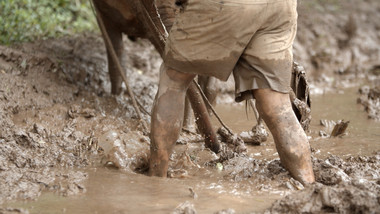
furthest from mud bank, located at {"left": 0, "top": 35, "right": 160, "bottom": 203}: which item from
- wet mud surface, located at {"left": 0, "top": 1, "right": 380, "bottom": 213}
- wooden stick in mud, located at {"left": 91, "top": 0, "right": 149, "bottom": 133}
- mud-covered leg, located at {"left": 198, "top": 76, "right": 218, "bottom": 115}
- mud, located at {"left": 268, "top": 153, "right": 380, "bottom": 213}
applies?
A: mud, located at {"left": 268, "top": 153, "right": 380, "bottom": 213}

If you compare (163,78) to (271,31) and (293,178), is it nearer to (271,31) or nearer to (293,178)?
(271,31)

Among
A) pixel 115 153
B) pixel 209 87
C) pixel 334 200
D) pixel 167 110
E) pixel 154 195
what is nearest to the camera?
pixel 334 200

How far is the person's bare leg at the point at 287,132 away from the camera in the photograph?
2.74 meters

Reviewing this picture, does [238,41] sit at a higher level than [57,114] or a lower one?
higher

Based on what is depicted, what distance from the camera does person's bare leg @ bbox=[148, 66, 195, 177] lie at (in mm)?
2854

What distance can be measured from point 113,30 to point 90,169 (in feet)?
6.98

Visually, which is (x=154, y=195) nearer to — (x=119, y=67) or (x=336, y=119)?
(x=119, y=67)

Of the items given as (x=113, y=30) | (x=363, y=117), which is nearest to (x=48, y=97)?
(x=113, y=30)

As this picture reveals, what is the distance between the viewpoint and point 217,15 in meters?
2.62

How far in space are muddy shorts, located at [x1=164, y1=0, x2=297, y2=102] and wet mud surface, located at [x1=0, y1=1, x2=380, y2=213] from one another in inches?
24.4

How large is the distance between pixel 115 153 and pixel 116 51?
2.07 m

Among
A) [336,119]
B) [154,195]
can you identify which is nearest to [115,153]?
[154,195]

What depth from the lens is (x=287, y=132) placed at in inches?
108

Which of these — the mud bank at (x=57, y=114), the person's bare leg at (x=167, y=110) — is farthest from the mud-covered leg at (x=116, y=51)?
the person's bare leg at (x=167, y=110)
